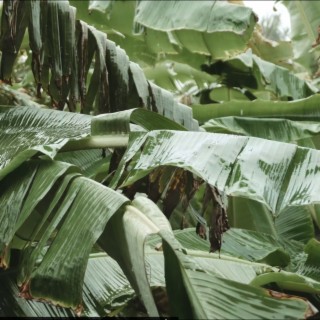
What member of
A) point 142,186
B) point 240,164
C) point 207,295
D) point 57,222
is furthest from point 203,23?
point 207,295

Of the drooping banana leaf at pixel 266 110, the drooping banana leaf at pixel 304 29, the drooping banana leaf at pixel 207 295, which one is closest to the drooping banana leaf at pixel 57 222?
the drooping banana leaf at pixel 207 295

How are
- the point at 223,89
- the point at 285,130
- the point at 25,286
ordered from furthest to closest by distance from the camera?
the point at 223,89 < the point at 285,130 < the point at 25,286

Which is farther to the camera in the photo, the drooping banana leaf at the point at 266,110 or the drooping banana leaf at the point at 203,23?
the drooping banana leaf at the point at 203,23

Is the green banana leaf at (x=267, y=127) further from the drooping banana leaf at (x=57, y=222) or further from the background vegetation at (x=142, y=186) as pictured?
the drooping banana leaf at (x=57, y=222)

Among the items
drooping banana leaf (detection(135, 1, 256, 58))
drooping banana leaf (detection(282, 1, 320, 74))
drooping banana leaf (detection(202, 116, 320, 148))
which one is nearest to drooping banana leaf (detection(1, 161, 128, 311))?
drooping banana leaf (detection(202, 116, 320, 148))

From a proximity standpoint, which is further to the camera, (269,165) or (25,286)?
(269,165)

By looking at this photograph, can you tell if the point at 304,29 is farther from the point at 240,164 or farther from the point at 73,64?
the point at 240,164

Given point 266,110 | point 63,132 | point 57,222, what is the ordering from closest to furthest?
point 57,222 < point 63,132 < point 266,110

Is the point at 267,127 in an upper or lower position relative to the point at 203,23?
lower

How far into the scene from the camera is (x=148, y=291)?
0.89m

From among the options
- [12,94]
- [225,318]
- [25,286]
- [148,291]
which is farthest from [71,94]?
[225,318]

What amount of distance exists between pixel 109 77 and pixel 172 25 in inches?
32.6

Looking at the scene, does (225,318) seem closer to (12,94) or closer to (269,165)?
(269,165)

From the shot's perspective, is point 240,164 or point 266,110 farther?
point 266,110
